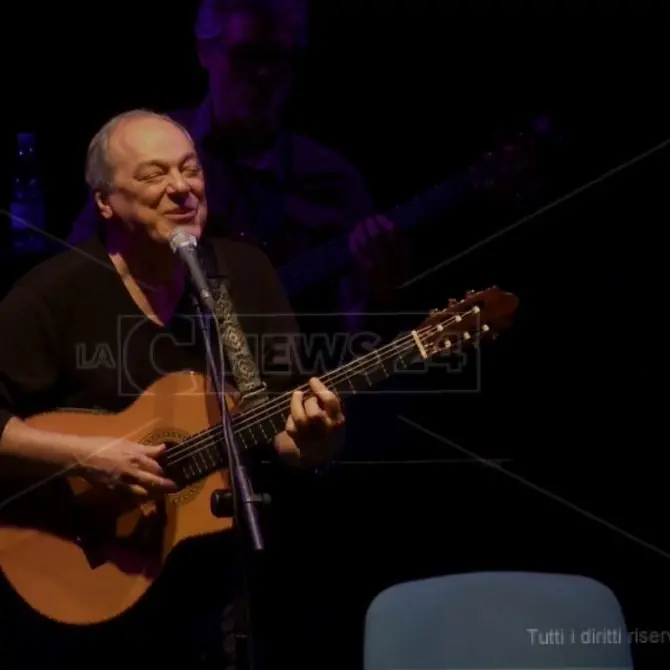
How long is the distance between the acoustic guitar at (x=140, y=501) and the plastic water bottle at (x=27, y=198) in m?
0.85

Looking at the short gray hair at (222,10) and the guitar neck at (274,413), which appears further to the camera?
the short gray hair at (222,10)

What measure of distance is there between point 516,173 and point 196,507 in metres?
1.33

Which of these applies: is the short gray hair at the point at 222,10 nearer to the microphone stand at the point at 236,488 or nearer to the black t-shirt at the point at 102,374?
the black t-shirt at the point at 102,374

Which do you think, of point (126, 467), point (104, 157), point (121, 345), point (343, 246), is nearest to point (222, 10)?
point (343, 246)

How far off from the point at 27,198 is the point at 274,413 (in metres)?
1.20

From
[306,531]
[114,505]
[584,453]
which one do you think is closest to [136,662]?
[114,505]

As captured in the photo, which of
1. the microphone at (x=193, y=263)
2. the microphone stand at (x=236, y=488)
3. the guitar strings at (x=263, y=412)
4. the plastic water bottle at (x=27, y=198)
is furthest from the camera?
the plastic water bottle at (x=27, y=198)

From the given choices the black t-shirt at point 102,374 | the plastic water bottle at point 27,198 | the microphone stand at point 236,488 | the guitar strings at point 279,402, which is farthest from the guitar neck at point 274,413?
the plastic water bottle at point 27,198

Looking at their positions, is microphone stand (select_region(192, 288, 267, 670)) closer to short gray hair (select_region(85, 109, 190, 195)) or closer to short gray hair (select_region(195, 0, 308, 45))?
short gray hair (select_region(85, 109, 190, 195))

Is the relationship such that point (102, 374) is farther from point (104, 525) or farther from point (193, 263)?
point (193, 263)

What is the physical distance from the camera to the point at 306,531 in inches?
118

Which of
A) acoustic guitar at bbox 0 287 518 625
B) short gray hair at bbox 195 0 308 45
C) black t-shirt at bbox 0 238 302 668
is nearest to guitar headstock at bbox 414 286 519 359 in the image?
acoustic guitar at bbox 0 287 518 625

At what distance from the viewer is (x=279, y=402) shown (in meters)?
2.10

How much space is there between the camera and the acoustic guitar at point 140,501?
213cm
